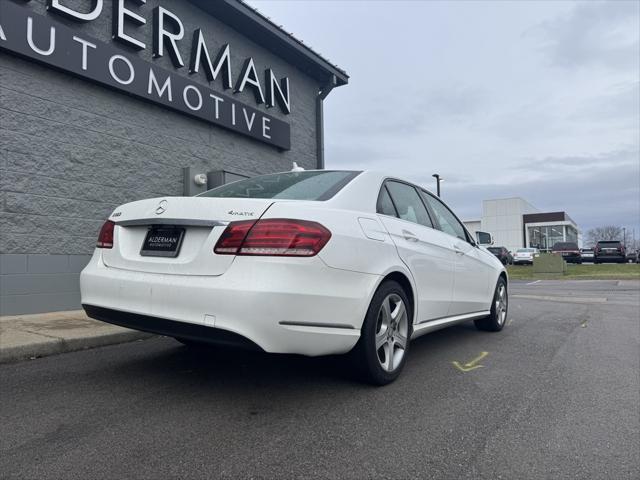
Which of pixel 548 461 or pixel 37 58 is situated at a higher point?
pixel 37 58

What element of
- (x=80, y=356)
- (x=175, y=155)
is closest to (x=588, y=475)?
(x=80, y=356)

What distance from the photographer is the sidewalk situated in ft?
13.4

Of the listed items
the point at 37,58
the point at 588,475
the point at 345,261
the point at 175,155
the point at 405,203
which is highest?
the point at 37,58

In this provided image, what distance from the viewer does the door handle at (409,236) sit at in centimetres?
379

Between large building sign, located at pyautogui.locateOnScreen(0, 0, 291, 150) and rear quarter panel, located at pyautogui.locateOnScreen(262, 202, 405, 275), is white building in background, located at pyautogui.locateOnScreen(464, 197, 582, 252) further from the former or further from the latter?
rear quarter panel, located at pyautogui.locateOnScreen(262, 202, 405, 275)

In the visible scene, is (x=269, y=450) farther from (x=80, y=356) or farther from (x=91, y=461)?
(x=80, y=356)

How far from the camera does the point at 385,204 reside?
3.80 m

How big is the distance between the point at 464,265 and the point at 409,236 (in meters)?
1.32

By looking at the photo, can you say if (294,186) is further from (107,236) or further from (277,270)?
(107,236)

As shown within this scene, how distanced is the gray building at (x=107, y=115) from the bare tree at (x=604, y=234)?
108 m

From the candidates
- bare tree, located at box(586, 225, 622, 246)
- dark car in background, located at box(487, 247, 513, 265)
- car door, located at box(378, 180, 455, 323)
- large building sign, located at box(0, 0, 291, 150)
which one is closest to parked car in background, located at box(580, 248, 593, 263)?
dark car in background, located at box(487, 247, 513, 265)

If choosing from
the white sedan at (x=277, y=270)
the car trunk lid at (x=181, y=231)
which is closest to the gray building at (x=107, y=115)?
the white sedan at (x=277, y=270)

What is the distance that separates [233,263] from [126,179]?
208 inches

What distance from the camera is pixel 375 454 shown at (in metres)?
2.39
